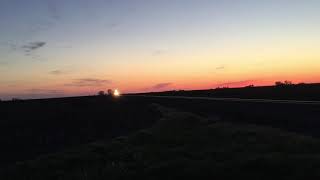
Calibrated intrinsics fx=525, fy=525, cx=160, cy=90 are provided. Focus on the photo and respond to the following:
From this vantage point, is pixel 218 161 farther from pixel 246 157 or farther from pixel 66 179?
pixel 66 179

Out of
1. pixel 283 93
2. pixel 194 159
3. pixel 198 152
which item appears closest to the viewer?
pixel 194 159

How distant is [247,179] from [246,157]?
3.30 metres

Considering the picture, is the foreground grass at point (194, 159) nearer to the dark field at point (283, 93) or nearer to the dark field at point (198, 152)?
the dark field at point (198, 152)

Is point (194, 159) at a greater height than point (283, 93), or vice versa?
point (283, 93)

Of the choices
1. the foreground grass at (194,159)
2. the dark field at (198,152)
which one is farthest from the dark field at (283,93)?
the foreground grass at (194,159)

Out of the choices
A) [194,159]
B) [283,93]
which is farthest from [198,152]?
[283,93]

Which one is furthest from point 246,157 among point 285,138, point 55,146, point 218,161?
point 55,146

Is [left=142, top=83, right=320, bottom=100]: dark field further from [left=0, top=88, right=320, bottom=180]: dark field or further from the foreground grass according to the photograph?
the foreground grass

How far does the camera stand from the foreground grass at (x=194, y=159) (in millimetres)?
16312

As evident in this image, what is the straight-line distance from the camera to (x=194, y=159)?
1931cm

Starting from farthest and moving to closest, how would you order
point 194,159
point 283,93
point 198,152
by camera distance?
point 283,93 → point 198,152 → point 194,159

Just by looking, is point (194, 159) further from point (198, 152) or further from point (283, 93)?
point (283, 93)

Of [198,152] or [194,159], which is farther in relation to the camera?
[198,152]

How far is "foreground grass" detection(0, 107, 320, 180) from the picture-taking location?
1631 cm
